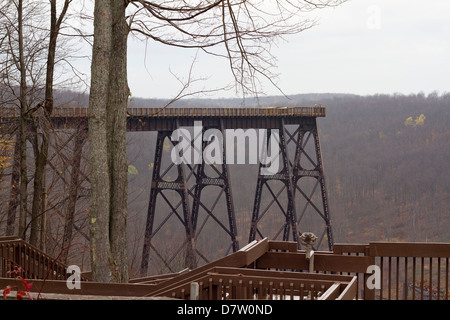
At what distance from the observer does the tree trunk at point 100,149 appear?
6832 millimetres

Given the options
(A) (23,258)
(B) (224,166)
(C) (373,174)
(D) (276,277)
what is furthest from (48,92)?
(C) (373,174)

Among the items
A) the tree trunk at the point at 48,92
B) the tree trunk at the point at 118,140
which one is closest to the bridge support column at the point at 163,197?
the tree trunk at the point at 48,92

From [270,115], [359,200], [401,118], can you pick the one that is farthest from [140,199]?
[401,118]

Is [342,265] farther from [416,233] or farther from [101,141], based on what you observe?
[416,233]

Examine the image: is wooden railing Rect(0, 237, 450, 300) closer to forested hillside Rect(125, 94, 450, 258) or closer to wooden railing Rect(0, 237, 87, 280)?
wooden railing Rect(0, 237, 87, 280)

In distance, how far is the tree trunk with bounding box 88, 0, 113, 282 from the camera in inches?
269

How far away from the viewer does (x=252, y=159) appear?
240ft

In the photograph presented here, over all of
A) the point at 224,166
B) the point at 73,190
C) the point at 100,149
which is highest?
the point at 100,149

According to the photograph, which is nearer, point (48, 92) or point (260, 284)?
point (260, 284)

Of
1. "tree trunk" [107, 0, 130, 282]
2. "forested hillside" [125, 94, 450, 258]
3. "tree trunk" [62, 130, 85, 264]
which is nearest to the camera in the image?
"tree trunk" [107, 0, 130, 282]

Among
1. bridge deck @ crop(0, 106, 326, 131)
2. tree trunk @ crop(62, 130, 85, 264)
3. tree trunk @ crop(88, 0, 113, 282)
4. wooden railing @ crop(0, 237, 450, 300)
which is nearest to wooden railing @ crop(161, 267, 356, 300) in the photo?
wooden railing @ crop(0, 237, 450, 300)

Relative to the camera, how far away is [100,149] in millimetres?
6855

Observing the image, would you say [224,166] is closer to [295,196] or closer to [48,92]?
[48,92]

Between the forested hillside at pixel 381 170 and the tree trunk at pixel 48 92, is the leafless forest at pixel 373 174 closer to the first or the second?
the forested hillside at pixel 381 170
